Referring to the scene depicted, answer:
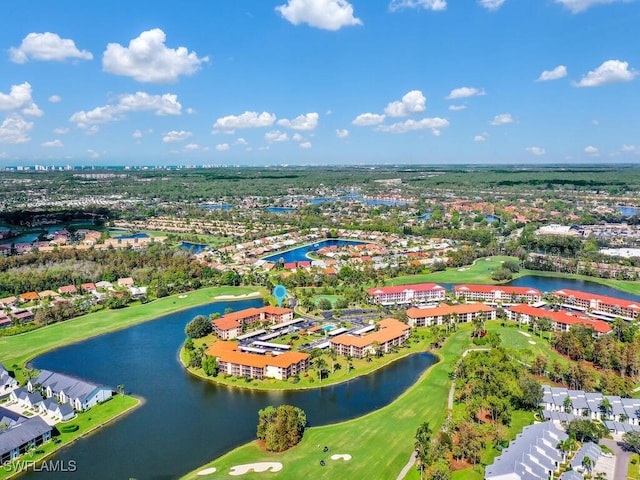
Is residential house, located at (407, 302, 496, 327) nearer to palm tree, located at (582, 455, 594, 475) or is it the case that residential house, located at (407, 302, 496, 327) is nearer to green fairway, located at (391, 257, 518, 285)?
green fairway, located at (391, 257, 518, 285)

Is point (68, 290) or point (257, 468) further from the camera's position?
point (68, 290)

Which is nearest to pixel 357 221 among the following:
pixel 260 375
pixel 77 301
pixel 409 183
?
pixel 77 301

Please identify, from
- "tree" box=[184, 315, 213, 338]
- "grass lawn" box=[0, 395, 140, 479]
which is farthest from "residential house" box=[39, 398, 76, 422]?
"tree" box=[184, 315, 213, 338]

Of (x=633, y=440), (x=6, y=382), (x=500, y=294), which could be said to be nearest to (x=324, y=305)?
(x=500, y=294)

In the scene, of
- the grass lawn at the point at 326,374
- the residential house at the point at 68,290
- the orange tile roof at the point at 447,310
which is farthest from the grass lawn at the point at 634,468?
the residential house at the point at 68,290

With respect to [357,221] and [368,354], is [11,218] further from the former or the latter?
[368,354]

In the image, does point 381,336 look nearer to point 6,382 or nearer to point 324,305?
point 324,305

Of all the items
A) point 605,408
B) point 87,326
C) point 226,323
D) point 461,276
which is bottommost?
point 87,326
